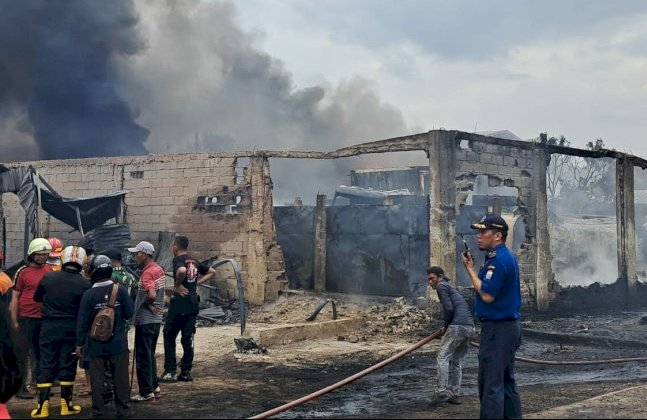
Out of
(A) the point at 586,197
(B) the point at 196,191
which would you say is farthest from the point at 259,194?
(A) the point at 586,197

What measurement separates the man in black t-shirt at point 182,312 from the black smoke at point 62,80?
642 inches

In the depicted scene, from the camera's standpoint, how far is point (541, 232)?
1558 centimetres

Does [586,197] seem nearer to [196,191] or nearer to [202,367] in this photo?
[196,191]

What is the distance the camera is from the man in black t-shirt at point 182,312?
26.9 feet

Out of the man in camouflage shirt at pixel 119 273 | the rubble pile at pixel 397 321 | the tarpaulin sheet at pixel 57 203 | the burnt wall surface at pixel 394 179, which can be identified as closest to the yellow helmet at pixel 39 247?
the man in camouflage shirt at pixel 119 273

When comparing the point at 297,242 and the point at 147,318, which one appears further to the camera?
the point at 297,242

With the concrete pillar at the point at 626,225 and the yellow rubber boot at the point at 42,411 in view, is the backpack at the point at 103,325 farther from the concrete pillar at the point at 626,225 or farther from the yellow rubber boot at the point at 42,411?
the concrete pillar at the point at 626,225

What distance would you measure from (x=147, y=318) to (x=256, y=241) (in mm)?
7747

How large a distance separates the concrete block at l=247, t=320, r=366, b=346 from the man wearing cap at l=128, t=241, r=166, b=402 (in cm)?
356

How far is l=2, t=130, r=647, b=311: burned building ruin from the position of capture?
14289 millimetres

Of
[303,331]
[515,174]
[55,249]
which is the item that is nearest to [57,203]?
[303,331]

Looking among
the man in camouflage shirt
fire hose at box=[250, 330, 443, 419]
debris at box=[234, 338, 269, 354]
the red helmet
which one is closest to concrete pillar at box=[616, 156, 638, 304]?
debris at box=[234, 338, 269, 354]

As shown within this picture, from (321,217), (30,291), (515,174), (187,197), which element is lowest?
(30,291)

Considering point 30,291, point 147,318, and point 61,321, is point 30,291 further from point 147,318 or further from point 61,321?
point 147,318
